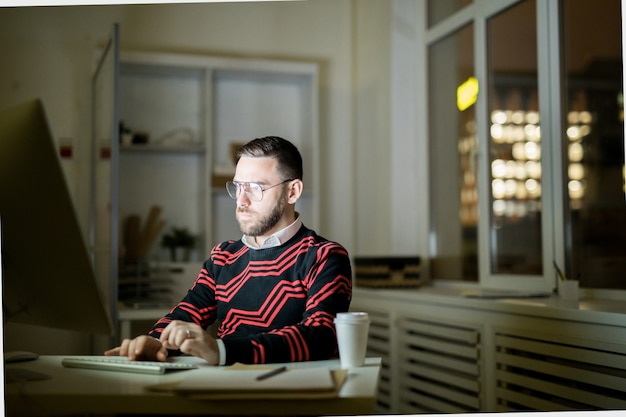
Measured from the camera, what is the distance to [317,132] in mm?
3600

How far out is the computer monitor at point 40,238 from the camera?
1033 mm

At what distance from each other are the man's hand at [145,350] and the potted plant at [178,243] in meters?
2.05

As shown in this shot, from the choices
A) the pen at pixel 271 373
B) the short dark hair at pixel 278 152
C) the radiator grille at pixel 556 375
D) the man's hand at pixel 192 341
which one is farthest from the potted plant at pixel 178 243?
the pen at pixel 271 373

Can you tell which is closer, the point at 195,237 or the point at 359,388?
the point at 359,388

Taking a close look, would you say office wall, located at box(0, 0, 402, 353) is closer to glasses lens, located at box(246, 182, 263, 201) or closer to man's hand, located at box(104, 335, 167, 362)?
glasses lens, located at box(246, 182, 263, 201)

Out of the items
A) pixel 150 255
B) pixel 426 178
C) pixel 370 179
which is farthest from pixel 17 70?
pixel 426 178

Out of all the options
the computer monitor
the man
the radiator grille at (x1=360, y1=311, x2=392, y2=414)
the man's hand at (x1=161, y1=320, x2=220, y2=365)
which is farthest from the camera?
the radiator grille at (x1=360, y1=311, x2=392, y2=414)

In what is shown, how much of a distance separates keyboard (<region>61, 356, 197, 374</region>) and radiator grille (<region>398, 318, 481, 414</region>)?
1469mm

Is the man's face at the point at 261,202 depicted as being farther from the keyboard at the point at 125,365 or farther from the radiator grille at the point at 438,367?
the radiator grille at the point at 438,367

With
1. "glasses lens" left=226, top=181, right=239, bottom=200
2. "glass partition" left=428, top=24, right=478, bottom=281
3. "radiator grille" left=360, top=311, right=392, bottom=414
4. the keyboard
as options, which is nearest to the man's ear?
"glasses lens" left=226, top=181, right=239, bottom=200

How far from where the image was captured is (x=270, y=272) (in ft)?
5.49

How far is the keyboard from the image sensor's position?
126 cm

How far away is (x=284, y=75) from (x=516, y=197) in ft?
4.59

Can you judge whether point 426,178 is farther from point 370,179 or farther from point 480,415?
point 480,415
